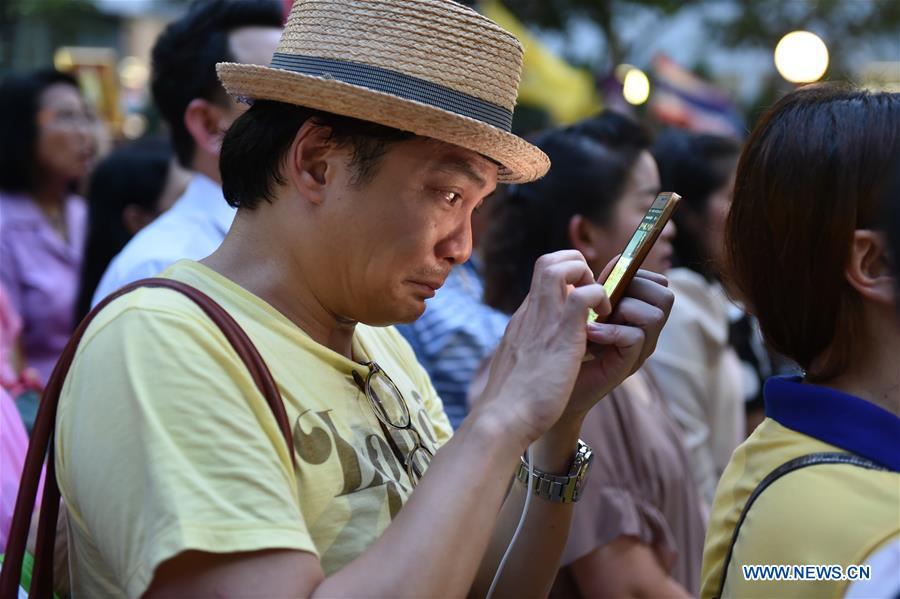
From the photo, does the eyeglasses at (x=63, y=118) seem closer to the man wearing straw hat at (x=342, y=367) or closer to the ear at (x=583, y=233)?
the ear at (x=583, y=233)

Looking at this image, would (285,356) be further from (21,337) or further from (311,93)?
(21,337)

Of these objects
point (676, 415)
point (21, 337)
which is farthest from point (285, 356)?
point (21, 337)

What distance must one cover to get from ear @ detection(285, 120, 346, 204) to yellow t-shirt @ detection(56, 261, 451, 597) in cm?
22

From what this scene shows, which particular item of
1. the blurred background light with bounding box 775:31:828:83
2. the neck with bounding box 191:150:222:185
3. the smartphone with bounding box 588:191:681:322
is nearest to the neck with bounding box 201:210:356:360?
the smartphone with bounding box 588:191:681:322

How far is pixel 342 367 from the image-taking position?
187 cm

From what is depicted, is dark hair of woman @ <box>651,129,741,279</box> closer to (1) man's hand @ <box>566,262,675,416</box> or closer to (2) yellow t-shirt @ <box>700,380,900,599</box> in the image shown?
(1) man's hand @ <box>566,262,675,416</box>

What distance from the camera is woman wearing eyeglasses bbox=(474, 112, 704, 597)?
2.82 metres

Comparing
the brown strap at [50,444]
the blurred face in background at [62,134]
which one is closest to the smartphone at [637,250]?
the brown strap at [50,444]

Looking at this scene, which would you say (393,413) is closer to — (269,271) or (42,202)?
(269,271)

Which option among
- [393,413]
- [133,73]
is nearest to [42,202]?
[393,413]

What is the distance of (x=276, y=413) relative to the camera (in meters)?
1.63

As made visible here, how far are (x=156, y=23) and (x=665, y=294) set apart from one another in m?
40.4

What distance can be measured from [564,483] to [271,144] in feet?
2.78

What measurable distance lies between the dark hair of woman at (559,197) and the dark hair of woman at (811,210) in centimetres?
152
